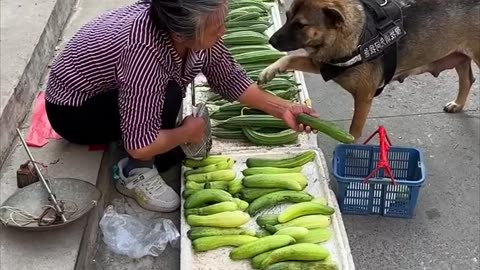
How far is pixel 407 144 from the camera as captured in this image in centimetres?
369

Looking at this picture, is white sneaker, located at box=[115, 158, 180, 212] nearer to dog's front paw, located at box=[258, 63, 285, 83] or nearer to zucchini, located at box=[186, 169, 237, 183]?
zucchini, located at box=[186, 169, 237, 183]

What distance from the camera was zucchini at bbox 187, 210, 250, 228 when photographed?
9.38 feet

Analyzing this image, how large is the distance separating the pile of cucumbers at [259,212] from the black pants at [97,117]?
0.32 m

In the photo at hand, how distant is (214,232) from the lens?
2834 mm

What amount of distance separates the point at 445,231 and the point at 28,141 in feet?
6.72

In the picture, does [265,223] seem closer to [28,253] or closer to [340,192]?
[340,192]

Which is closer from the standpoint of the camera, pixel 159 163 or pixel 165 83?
pixel 165 83

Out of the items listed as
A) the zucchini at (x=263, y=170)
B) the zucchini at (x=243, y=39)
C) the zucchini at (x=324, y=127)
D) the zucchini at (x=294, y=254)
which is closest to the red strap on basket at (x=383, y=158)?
the zucchini at (x=324, y=127)

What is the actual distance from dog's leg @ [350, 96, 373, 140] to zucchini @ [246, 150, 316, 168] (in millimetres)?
383

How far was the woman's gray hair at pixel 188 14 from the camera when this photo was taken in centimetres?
245

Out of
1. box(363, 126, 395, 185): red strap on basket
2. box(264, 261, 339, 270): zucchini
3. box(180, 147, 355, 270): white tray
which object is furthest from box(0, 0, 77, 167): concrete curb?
box(363, 126, 395, 185): red strap on basket

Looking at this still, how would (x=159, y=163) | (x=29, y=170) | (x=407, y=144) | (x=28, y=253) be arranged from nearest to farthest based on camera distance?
1. (x=28, y=253)
2. (x=29, y=170)
3. (x=159, y=163)
4. (x=407, y=144)

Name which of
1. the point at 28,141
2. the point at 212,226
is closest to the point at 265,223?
the point at 212,226

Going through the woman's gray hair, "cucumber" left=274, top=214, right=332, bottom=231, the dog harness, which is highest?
the woman's gray hair
